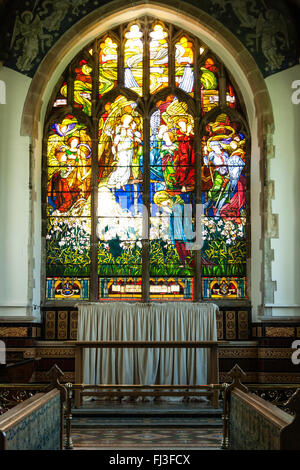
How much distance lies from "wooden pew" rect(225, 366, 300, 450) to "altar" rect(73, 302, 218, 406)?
12.2 feet

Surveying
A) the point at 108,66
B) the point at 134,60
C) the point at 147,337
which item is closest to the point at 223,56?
the point at 134,60

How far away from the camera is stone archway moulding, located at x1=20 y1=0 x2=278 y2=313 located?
10.9 metres

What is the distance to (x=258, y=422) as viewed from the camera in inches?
188

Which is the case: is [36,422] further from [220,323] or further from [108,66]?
[108,66]

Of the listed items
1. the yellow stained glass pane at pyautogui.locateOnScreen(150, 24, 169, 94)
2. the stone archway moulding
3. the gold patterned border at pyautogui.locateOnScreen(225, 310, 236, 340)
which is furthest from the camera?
the yellow stained glass pane at pyautogui.locateOnScreen(150, 24, 169, 94)

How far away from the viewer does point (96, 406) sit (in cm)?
948

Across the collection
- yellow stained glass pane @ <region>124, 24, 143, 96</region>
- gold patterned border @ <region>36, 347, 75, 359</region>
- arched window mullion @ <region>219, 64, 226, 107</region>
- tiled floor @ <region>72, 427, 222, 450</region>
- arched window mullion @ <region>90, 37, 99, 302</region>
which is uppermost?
yellow stained glass pane @ <region>124, 24, 143, 96</region>

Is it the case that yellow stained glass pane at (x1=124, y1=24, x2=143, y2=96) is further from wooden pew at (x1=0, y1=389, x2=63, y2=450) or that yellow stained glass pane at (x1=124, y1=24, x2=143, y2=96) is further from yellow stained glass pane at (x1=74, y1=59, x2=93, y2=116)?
wooden pew at (x1=0, y1=389, x2=63, y2=450)

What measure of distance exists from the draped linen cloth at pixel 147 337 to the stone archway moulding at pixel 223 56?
1222 millimetres

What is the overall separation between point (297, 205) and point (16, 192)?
444 cm

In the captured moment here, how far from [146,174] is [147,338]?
2.89 m

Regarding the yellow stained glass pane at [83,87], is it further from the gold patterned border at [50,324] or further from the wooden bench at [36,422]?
the wooden bench at [36,422]

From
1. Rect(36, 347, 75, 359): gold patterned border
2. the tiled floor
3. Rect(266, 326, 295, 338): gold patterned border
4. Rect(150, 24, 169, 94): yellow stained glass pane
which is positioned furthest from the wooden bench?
Rect(150, 24, 169, 94): yellow stained glass pane
